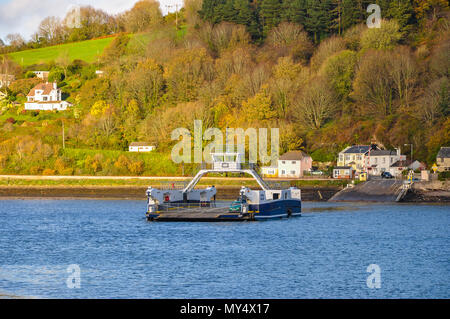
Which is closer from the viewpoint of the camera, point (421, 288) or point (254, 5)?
point (421, 288)

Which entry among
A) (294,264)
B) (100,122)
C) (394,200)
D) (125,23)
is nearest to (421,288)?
(294,264)

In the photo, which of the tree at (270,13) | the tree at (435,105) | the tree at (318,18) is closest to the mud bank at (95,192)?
the tree at (435,105)

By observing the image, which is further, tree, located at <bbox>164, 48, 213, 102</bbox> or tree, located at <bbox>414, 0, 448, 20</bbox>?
tree, located at <bbox>414, 0, 448, 20</bbox>

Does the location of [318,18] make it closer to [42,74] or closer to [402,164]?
[402,164]

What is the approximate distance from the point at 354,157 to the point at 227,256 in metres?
62.6

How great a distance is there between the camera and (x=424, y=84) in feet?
367

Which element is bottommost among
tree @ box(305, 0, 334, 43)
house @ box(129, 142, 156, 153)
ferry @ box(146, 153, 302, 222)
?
ferry @ box(146, 153, 302, 222)

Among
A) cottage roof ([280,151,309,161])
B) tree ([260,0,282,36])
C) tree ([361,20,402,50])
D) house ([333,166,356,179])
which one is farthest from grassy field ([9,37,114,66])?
house ([333,166,356,179])

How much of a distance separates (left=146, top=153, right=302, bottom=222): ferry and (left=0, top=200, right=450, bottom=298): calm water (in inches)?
46.6

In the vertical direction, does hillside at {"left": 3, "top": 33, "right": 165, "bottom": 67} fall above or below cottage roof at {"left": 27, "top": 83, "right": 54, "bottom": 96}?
above

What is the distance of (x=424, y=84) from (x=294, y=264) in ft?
265

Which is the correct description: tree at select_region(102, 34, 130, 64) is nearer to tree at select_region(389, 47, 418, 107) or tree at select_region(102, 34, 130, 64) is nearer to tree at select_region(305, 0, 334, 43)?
tree at select_region(305, 0, 334, 43)

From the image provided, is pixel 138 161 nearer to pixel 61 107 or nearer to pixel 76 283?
pixel 61 107

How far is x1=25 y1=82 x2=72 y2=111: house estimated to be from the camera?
140m
